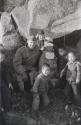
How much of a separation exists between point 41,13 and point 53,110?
134cm

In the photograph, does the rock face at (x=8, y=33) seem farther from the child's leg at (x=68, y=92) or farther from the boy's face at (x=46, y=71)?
the child's leg at (x=68, y=92)

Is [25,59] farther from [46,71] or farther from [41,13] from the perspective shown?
[41,13]

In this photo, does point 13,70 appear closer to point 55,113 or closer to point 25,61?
point 25,61

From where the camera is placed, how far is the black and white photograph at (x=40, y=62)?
15.4 feet

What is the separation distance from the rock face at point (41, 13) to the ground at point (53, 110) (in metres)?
0.89

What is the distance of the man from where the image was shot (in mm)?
4734

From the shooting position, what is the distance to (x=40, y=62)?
475cm

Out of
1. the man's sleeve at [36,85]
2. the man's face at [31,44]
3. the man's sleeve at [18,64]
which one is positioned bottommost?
the man's sleeve at [36,85]

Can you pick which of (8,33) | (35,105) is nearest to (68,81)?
(35,105)

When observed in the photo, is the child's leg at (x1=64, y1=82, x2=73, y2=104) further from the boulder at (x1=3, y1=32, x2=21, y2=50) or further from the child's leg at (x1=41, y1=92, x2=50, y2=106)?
the boulder at (x1=3, y1=32, x2=21, y2=50)

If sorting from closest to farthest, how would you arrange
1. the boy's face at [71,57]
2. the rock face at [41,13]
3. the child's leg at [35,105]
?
1. the child's leg at [35,105]
2. the boy's face at [71,57]
3. the rock face at [41,13]

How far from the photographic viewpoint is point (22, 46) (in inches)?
189

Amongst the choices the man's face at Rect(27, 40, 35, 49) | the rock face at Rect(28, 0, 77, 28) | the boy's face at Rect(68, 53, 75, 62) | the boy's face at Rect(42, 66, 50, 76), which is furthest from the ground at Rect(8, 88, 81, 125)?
the rock face at Rect(28, 0, 77, 28)

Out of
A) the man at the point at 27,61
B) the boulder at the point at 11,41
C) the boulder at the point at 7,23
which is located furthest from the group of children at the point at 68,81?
the boulder at the point at 7,23
